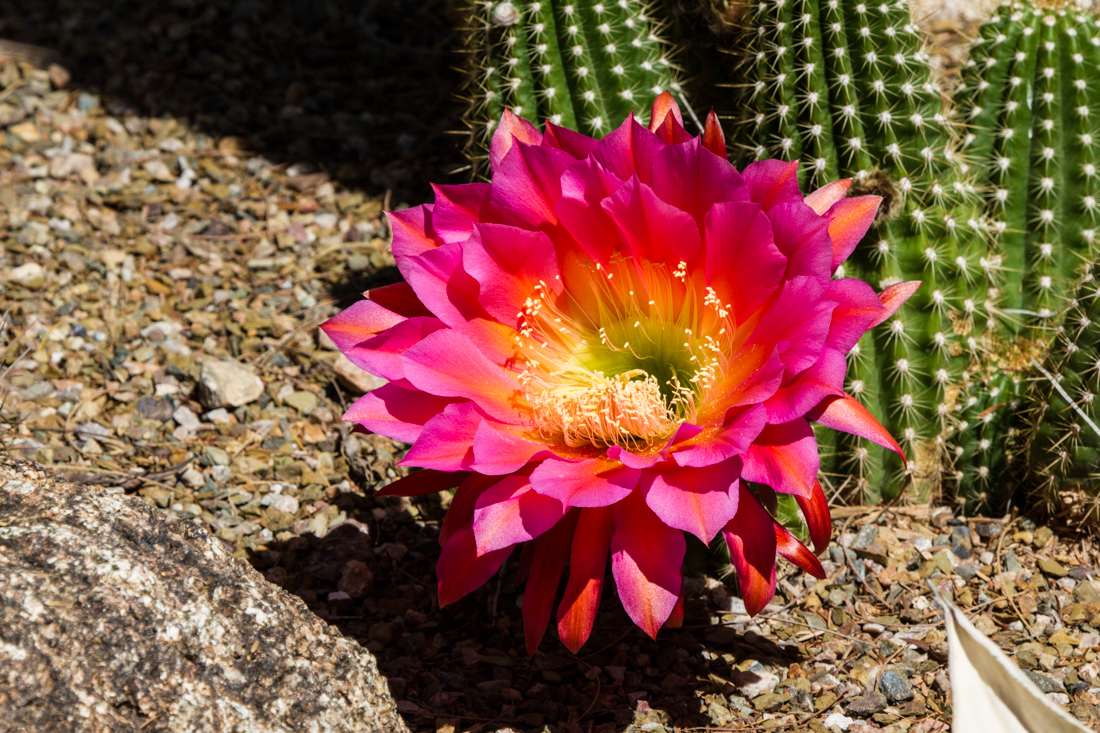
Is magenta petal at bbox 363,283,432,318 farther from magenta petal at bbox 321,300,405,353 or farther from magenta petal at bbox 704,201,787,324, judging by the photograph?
magenta petal at bbox 704,201,787,324

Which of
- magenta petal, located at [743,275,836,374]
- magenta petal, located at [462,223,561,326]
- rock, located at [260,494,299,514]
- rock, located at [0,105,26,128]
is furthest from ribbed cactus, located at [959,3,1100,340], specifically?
rock, located at [0,105,26,128]

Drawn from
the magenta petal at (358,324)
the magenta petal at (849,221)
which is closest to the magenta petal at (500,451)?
the magenta petal at (358,324)

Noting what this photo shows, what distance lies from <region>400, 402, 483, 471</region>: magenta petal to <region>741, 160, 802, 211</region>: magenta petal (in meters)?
0.66

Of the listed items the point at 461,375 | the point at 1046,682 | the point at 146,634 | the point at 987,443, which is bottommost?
the point at 1046,682

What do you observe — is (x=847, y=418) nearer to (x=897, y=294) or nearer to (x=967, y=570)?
(x=897, y=294)

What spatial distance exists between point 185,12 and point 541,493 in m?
3.80

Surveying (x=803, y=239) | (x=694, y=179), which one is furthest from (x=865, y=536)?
(x=694, y=179)

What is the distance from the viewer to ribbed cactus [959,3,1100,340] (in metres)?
2.55

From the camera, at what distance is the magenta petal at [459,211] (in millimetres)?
1912

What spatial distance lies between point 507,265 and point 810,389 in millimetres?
664

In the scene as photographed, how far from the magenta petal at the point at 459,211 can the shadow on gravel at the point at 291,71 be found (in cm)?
164

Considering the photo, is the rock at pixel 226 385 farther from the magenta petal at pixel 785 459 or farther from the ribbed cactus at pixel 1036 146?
the ribbed cactus at pixel 1036 146

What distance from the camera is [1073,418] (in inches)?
87.1

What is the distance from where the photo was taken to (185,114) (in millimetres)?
4004
